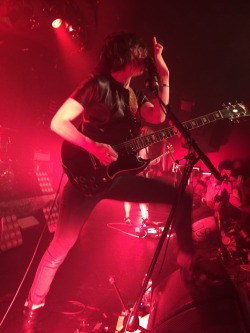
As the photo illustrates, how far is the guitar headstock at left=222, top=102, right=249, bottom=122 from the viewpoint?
253cm

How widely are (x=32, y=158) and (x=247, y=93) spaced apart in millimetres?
5648

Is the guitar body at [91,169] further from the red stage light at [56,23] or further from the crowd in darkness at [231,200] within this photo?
the red stage light at [56,23]

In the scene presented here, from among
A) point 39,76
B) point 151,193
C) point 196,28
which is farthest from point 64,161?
point 196,28

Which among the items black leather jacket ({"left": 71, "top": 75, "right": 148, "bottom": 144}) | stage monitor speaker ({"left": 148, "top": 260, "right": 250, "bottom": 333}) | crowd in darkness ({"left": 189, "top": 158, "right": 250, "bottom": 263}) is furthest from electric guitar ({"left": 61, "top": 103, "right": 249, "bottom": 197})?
crowd in darkness ({"left": 189, "top": 158, "right": 250, "bottom": 263})

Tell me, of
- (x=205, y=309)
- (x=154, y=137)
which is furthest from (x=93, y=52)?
(x=205, y=309)

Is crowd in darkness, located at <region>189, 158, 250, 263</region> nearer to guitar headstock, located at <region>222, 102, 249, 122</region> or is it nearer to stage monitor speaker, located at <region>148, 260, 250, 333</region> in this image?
guitar headstock, located at <region>222, 102, 249, 122</region>

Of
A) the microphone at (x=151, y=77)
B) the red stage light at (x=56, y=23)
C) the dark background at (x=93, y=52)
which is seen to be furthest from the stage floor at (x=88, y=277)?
the red stage light at (x=56, y=23)

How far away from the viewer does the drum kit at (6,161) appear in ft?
17.1

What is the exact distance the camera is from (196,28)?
665 cm

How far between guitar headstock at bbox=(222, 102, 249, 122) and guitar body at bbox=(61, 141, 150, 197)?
0.96 meters

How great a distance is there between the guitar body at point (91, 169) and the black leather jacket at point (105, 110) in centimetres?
17

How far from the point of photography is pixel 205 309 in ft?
4.52

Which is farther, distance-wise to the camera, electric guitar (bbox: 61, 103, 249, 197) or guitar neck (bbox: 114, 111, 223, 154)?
guitar neck (bbox: 114, 111, 223, 154)

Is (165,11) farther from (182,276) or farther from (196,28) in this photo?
(182,276)
